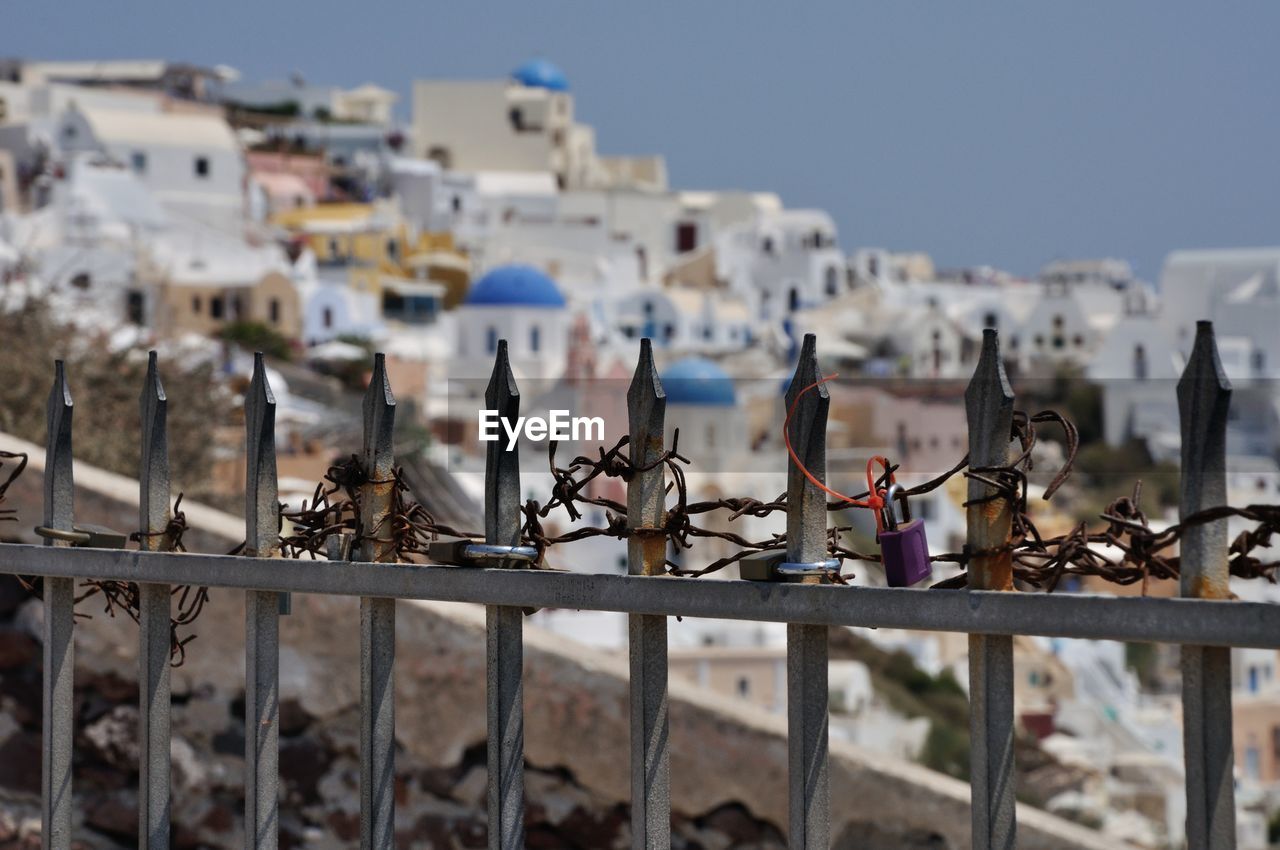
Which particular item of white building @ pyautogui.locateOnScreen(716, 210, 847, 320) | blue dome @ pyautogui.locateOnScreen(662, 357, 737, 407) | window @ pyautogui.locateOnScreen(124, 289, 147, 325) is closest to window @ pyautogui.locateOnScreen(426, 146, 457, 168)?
white building @ pyautogui.locateOnScreen(716, 210, 847, 320)

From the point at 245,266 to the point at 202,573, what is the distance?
46.6 meters

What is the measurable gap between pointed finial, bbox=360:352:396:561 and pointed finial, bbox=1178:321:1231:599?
0.82 meters

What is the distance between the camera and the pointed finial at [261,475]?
6.64ft

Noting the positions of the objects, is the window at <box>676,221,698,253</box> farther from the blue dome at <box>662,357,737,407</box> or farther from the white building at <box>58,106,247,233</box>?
the blue dome at <box>662,357,737,407</box>

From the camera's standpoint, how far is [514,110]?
73.7 meters

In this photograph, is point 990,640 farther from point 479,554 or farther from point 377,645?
point 377,645

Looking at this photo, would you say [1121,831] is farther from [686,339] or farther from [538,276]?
[686,339]

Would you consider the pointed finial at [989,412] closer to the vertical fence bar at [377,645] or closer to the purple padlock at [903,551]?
the purple padlock at [903,551]

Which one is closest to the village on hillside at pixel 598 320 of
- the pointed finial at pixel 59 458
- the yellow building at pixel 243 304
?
the yellow building at pixel 243 304

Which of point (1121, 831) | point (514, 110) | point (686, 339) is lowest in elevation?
point (1121, 831)

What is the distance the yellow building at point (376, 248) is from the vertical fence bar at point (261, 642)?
50.5 m

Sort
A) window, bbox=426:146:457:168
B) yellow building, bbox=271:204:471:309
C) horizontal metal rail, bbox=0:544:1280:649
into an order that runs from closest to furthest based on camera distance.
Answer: horizontal metal rail, bbox=0:544:1280:649, yellow building, bbox=271:204:471:309, window, bbox=426:146:457:168

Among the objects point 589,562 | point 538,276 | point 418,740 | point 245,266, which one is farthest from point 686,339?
point 418,740

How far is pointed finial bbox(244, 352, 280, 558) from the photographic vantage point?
79.7 inches
